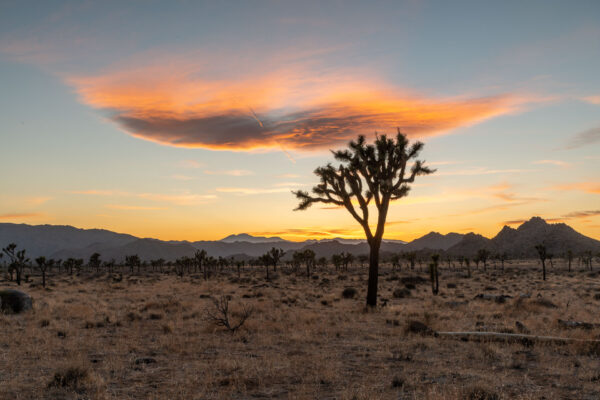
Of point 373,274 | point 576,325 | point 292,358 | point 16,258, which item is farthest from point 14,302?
point 16,258

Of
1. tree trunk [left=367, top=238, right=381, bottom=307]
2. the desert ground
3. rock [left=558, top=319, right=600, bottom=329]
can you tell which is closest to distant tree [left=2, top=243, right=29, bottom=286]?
the desert ground

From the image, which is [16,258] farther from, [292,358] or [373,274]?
[292,358]

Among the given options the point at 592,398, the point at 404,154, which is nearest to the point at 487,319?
the point at 404,154

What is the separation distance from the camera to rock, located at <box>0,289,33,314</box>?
18375 millimetres

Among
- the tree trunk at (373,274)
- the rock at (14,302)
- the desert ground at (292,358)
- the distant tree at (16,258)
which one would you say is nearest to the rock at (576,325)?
the desert ground at (292,358)

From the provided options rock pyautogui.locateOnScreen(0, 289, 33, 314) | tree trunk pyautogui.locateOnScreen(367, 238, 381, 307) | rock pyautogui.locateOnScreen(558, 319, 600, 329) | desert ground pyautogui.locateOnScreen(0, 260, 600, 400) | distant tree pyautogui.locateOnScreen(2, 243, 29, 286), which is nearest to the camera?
desert ground pyautogui.locateOnScreen(0, 260, 600, 400)

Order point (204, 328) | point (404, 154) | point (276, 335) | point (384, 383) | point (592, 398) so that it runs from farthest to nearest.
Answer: point (404, 154), point (204, 328), point (276, 335), point (384, 383), point (592, 398)

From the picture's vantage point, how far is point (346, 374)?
905cm

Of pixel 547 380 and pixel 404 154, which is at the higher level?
pixel 404 154

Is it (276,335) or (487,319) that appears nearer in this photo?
(276,335)

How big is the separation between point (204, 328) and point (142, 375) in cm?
570

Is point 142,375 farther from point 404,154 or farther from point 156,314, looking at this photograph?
point 404,154

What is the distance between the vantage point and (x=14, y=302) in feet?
61.6

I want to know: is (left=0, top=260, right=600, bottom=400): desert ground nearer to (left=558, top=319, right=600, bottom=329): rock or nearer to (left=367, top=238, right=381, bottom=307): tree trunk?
(left=558, top=319, right=600, bottom=329): rock
